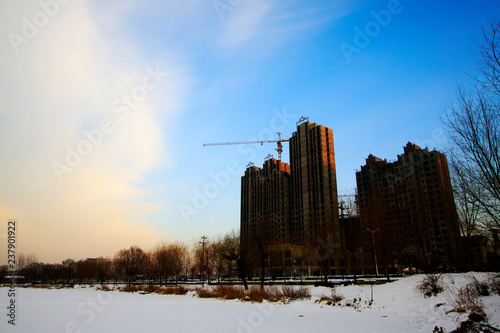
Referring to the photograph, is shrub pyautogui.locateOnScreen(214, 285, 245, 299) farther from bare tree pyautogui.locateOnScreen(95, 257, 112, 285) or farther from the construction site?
bare tree pyautogui.locateOnScreen(95, 257, 112, 285)

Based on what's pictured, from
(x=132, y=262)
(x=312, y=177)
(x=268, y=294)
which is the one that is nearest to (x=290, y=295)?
(x=268, y=294)

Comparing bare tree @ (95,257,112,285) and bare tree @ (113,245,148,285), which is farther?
bare tree @ (95,257,112,285)

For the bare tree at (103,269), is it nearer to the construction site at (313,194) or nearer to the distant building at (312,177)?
the construction site at (313,194)

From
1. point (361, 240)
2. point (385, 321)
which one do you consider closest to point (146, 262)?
point (361, 240)

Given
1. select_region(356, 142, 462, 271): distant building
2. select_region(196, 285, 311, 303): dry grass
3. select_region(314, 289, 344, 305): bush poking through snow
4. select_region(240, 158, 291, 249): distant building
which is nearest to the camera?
select_region(314, 289, 344, 305): bush poking through snow

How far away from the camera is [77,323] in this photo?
14.0 meters

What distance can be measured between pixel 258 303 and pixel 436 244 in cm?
8176

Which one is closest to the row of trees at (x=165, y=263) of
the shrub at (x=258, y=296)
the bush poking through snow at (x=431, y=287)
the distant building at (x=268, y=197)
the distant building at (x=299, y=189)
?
the shrub at (x=258, y=296)

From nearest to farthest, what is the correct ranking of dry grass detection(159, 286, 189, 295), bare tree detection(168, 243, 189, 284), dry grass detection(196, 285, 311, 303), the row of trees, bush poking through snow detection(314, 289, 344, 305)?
1. bush poking through snow detection(314, 289, 344, 305)
2. dry grass detection(196, 285, 311, 303)
3. dry grass detection(159, 286, 189, 295)
4. the row of trees
5. bare tree detection(168, 243, 189, 284)

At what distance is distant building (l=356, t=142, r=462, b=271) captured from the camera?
36.6 meters

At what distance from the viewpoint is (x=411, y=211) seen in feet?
151

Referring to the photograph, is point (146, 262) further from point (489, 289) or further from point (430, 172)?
point (430, 172)

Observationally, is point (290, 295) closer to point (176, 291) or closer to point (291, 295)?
point (291, 295)

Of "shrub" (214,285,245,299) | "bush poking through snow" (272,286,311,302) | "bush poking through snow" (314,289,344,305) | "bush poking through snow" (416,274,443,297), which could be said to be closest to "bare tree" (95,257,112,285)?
"shrub" (214,285,245,299)
